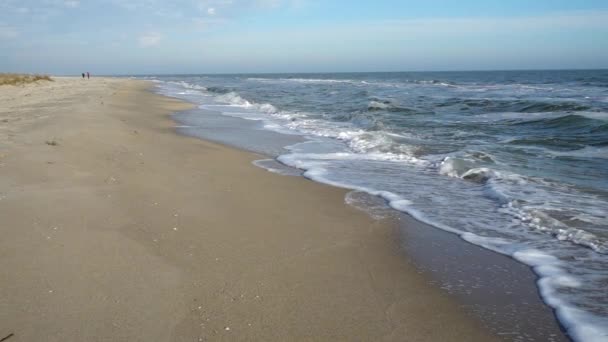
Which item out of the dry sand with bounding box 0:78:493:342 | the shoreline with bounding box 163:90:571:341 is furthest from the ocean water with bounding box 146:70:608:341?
the dry sand with bounding box 0:78:493:342

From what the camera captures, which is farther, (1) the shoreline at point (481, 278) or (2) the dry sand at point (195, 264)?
(1) the shoreline at point (481, 278)

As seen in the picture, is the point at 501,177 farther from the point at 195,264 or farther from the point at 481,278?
the point at 195,264

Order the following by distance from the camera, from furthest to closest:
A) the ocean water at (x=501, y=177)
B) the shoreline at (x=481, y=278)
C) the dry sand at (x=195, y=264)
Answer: the ocean water at (x=501, y=177)
the shoreline at (x=481, y=278)
the dry sand at (x=195, y=264)

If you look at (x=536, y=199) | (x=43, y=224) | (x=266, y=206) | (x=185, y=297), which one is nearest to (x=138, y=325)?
(x=185, y=297)

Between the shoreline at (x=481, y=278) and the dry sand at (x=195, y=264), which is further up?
the dry sand at (x=195, y=264)

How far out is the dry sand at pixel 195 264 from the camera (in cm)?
270

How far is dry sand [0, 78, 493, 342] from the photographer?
2695mm

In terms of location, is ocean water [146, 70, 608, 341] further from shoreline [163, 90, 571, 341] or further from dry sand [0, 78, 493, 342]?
dry sand [0, 78, 493, 342]

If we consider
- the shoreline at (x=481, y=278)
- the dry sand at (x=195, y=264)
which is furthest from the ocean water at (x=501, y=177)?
the dry sand at (x=195, y=264)

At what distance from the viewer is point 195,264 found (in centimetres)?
350

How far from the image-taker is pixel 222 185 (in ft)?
20.2

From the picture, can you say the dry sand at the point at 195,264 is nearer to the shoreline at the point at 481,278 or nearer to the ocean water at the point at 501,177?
the shoreline at the point at 481,278

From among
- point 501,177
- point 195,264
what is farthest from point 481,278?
point 501,177

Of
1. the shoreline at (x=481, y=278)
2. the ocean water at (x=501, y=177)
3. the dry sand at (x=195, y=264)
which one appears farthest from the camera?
the ocean water at (x=501, y=177)
